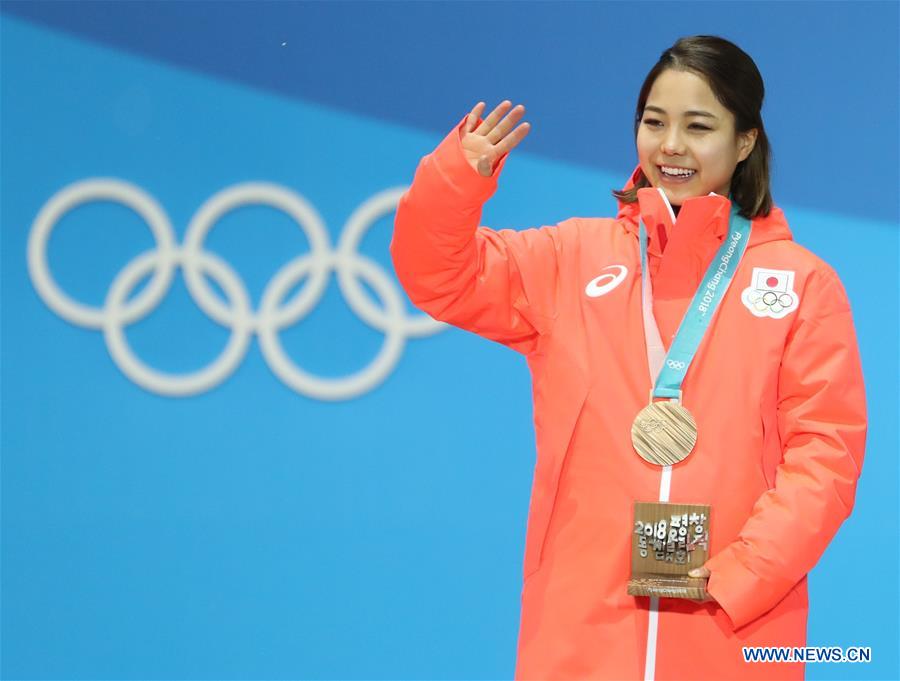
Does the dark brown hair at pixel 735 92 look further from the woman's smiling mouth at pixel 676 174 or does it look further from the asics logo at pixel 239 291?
the asics logo at pixel 239 291

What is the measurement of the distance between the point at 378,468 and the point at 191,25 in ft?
4.96

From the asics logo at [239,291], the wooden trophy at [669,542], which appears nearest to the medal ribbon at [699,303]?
the wooden trophy at [669,542]

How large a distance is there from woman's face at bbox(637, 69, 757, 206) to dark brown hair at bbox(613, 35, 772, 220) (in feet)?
0.06

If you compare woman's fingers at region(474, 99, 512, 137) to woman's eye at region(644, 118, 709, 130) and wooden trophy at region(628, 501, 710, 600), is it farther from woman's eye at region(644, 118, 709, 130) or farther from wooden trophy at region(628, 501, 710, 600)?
wooden trophy at region(628, 501, 710, 600)

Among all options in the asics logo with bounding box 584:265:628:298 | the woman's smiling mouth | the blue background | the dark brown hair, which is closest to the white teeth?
the woman's smiling mouth

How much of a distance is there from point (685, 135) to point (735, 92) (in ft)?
0.44

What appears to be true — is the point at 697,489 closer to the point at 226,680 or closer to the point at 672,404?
the point at 672,404

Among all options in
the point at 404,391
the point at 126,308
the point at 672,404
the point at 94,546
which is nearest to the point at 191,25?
the point at 126,308

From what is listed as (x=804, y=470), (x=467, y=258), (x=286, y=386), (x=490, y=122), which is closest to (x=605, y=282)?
(x=467, y=258)

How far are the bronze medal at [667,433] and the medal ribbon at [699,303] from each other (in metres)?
0.03

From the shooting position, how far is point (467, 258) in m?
2.34

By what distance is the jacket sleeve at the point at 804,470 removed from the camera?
7.29 feet

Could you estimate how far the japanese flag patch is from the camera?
92.5 inches

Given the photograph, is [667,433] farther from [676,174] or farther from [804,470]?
[676,174]
